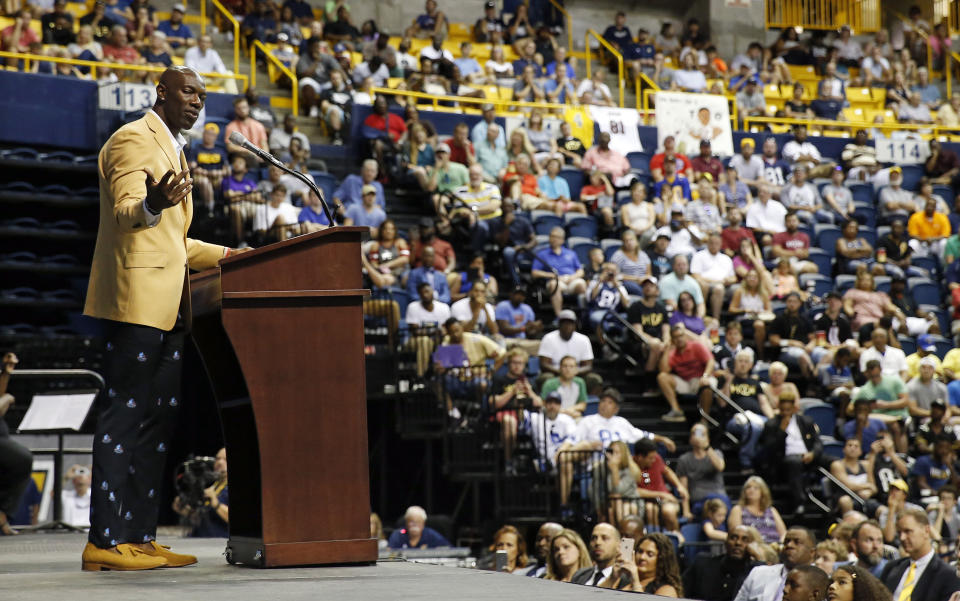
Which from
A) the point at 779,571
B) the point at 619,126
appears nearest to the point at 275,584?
the point at 779,571

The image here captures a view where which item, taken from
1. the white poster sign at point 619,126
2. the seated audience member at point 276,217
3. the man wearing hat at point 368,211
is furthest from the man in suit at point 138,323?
the white poster sign at point 619,126

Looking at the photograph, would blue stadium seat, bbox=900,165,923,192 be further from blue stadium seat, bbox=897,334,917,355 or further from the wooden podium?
the wooden podium

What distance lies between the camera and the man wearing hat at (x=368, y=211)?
13328 mm

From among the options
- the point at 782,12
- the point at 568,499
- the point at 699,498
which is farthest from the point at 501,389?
the point at 782,12

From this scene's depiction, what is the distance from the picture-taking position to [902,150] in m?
18.7

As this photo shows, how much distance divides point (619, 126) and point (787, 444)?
6348mm

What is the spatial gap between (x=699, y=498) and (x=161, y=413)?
762cm

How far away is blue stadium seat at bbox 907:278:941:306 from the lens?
15539 millimetres

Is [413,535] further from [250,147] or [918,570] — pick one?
[250,147]

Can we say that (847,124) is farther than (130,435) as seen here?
Yes

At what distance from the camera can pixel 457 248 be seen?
13.8 m

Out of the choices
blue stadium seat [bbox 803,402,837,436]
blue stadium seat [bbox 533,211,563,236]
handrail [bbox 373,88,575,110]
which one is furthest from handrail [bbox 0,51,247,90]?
blue stadium seat [bbox 803,402,837,436]

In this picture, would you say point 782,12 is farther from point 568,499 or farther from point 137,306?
point 137,306

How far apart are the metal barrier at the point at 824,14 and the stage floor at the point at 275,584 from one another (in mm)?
20099
